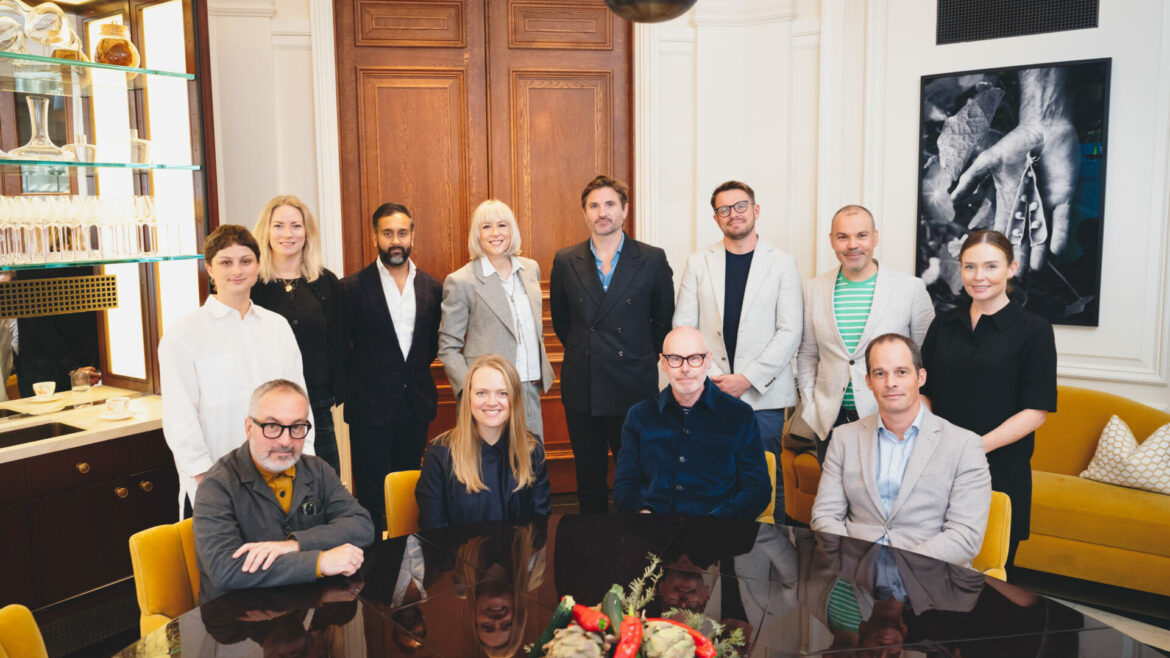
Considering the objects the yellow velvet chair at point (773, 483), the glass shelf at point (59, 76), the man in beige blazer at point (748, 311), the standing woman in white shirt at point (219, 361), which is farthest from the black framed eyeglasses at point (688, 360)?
the glass shelf at point (59, 76)

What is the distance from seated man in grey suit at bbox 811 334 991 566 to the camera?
93.3 inches

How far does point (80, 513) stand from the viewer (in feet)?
10.6

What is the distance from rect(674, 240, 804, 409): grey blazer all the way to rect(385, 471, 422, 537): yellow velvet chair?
1382 millimetres

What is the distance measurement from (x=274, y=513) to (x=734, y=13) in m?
3.81

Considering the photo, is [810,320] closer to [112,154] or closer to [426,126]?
[426,126]

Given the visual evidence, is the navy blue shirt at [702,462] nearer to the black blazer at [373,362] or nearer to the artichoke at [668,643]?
the black blazer at [373,362]

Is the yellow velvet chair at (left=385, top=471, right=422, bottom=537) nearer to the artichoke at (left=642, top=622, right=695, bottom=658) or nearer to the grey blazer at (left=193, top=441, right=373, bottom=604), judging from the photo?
the grey blazer at (left=193, top=441, right=373, bottom=604)

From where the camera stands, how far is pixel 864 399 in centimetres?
325

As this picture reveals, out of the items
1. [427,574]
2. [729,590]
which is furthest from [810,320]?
[427,574]

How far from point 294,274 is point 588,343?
3.90ft

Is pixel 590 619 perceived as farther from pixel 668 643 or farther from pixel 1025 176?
pixel 1025 176

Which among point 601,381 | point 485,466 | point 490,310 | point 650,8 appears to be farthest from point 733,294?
point 650,8

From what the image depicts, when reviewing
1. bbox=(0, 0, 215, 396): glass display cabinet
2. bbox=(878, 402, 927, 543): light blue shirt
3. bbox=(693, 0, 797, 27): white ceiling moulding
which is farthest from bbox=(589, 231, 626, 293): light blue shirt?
bbox=(693, 0, 797, 27): white ceiling moulding

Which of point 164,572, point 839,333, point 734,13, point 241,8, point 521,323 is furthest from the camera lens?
point 734,13
